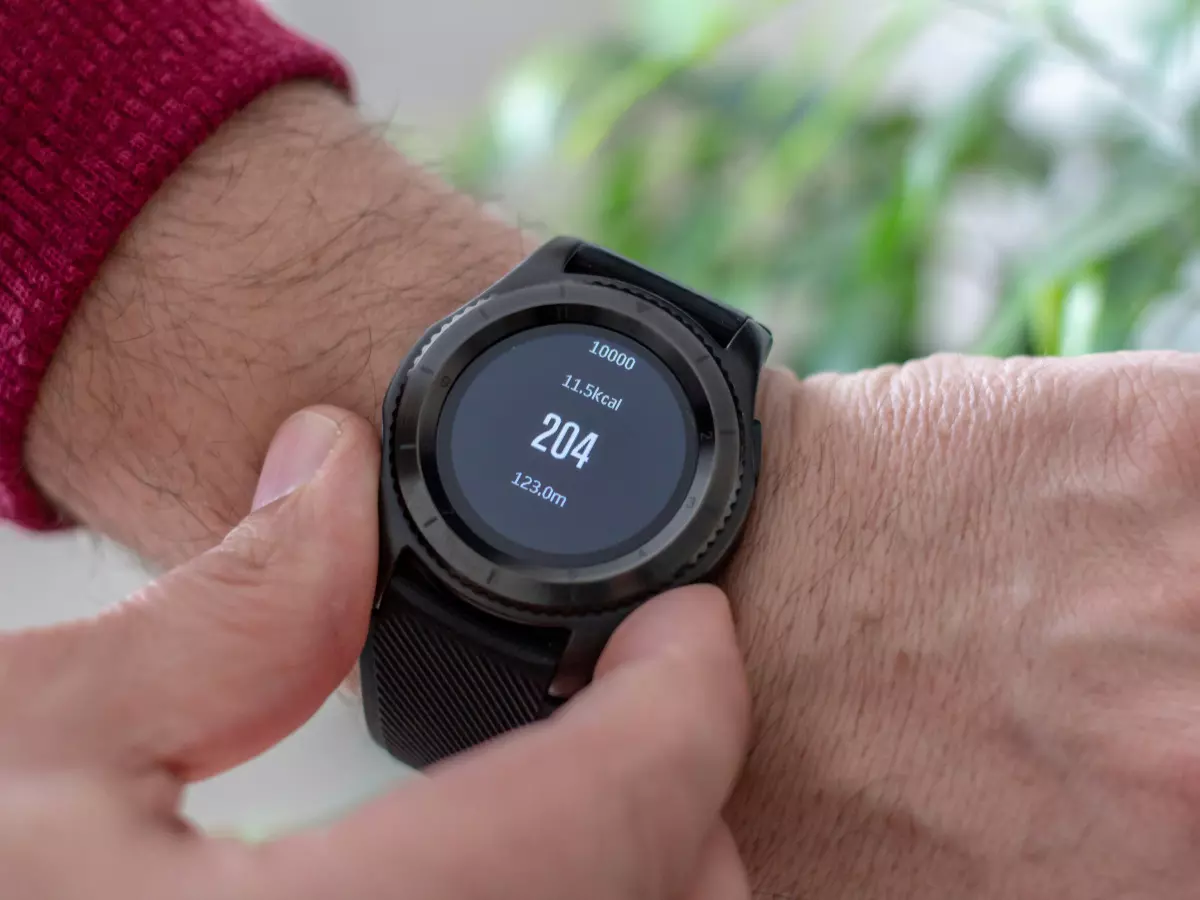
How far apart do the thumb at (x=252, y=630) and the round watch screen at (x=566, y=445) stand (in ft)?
0.28

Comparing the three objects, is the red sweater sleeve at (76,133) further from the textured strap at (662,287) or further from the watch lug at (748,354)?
the watch lug at (748,354)

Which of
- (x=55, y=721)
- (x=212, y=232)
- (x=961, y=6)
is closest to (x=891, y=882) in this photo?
(x=55, y=721)

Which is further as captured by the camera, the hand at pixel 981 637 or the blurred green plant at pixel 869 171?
the blurred green plant at pixel 869 171

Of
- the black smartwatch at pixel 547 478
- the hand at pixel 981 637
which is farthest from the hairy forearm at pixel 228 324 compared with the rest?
the hand at pixel 981 637

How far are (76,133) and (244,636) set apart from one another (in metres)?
0.46

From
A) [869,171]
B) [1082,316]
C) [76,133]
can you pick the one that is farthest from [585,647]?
[869,171]

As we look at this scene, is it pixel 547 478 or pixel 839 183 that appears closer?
pixel 547 478

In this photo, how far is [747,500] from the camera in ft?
2.34

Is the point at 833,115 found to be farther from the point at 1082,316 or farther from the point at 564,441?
the point at 564,441

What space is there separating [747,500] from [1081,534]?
265mm

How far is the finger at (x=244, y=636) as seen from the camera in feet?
1.55

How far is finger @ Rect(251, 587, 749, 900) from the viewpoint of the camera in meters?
0.41

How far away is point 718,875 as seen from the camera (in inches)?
21.0

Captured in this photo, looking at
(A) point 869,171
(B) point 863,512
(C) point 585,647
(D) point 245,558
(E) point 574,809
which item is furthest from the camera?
(A) point 869,171
